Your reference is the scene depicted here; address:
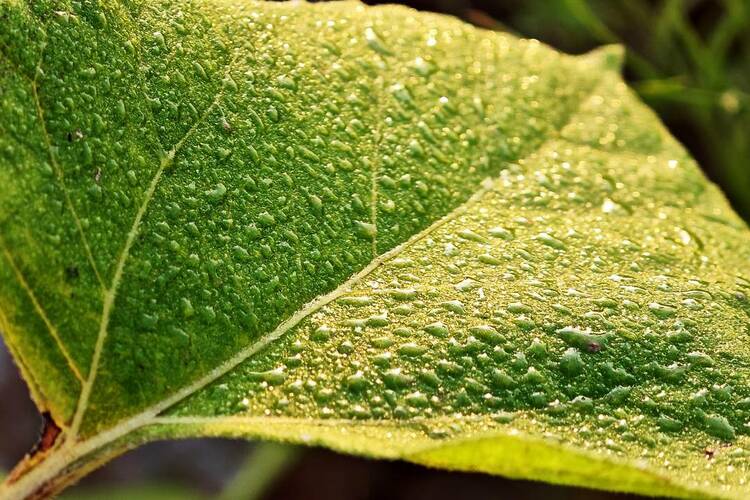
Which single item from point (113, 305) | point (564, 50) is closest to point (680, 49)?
point (564, 50)

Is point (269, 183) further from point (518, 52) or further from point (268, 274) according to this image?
point (518, 52)

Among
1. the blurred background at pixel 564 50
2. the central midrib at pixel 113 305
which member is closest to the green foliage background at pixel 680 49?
the blurred background at pixel 564 50

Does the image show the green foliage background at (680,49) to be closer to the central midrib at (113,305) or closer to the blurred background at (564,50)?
the blurred background at (564,50)

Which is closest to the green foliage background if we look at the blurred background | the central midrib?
the blurred background

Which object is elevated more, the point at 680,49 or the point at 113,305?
the point at 113,305

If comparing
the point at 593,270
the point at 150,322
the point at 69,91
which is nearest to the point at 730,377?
the point at 593,270

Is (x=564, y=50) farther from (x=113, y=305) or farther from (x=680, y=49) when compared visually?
(x=113, y=305)

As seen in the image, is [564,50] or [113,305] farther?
[564,50]

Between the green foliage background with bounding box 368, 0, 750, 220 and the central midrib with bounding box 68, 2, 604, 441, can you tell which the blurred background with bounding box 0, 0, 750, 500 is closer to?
the green foliage background with bounding box 368, 0, 750, 220
